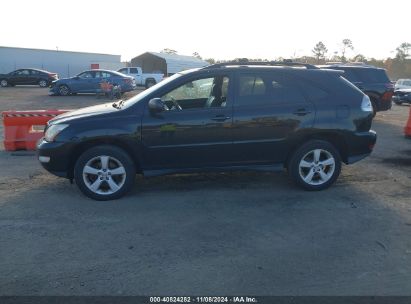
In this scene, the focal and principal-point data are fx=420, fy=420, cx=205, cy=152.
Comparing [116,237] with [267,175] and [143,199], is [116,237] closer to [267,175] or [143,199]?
[143,199]

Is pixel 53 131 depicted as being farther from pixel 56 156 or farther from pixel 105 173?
pixel 105 173

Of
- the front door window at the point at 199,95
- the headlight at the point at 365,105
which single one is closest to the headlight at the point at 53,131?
the front door window at the point at 199,95

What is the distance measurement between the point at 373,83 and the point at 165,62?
117ft

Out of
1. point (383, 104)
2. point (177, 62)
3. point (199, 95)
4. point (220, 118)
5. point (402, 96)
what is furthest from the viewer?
point (177, 62)

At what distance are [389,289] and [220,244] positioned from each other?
1.62 meters

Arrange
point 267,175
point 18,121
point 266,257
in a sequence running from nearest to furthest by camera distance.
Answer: point 266,257 → point 267,175 → point 18,121

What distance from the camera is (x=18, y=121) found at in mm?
8750

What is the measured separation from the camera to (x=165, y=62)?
46.9m

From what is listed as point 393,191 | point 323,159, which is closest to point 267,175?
point 323,159

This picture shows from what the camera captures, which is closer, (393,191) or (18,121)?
(393,191)

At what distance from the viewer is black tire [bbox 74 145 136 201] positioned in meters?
5.58

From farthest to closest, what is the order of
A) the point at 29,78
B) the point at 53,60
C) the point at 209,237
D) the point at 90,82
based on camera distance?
the point at 53,60
the point at 29,78
the point at 90,82
the point at 209,237

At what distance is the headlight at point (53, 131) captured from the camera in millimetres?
5628

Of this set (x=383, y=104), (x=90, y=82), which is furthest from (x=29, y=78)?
(x=383, y=104)
